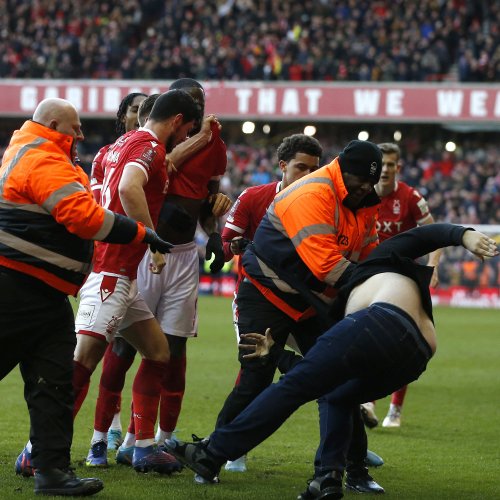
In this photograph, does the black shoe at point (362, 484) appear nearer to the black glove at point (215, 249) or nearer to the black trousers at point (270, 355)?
the black trousers at point (270, 355)

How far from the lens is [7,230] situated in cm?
588

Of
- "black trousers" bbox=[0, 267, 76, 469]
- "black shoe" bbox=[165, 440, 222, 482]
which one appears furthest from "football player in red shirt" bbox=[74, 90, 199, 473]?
"black shoe" bbox=[165, 440, 222, 482]

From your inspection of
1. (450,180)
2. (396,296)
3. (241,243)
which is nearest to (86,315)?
(241,243)

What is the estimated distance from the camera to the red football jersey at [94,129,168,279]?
22.0 ft

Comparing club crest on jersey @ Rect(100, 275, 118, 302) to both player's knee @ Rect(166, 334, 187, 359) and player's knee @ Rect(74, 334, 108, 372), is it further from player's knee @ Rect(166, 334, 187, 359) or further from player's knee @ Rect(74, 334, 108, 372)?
player's knee @ Rect(166, 334, 187, 359)

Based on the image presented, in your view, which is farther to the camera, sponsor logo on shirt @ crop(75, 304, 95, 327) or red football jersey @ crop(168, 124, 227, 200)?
red football jersey @ crop(168, 124, 227, 200)

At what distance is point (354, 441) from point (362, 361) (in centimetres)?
120

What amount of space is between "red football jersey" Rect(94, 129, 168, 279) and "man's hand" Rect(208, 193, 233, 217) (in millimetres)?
787

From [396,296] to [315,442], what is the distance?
3.34 meters

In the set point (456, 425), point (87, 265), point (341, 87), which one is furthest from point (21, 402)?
point (341, 87)

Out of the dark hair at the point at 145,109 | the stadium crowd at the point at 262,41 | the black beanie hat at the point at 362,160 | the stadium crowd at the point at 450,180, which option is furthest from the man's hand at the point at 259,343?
the stadium crowd at the point at 262,41

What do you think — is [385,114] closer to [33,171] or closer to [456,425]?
[456,425]

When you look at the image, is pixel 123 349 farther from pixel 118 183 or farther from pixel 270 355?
pixel 270 355

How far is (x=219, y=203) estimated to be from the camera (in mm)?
7777
